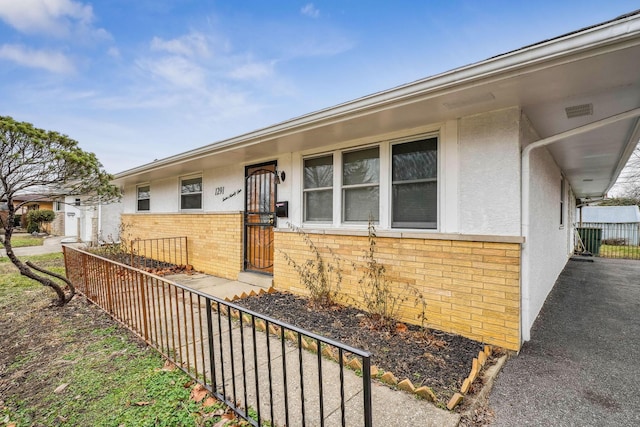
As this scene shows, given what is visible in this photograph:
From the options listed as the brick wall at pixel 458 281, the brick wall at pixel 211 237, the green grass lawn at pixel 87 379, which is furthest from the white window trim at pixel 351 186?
the green grass lawn at pixel 87 379

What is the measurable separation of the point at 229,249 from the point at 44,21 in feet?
Result: 23.1

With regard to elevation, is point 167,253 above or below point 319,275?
below

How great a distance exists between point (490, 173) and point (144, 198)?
35.2 ft

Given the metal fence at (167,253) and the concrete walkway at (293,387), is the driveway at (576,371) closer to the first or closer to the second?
the concrete walkway at (293,387)

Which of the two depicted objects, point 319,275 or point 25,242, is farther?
point 25,242

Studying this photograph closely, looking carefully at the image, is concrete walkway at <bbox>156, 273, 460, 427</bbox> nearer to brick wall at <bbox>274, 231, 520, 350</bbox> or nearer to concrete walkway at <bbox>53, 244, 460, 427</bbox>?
concrete walkway at <bbox>53, 244, 460, 427</bbox>

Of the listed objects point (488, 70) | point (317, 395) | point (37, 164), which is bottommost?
point (317, 395)

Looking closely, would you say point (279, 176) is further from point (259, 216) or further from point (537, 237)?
point (537, 237)

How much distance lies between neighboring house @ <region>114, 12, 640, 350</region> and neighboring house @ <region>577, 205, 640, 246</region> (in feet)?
53.2

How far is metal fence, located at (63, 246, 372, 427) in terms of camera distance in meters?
1.82

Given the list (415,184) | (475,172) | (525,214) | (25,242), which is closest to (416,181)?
(415,184)

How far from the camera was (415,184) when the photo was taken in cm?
A: 402

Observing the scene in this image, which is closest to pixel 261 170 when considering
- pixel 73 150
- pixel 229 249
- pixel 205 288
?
pixel 229 249

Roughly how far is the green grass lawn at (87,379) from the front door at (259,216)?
277 centimetres
